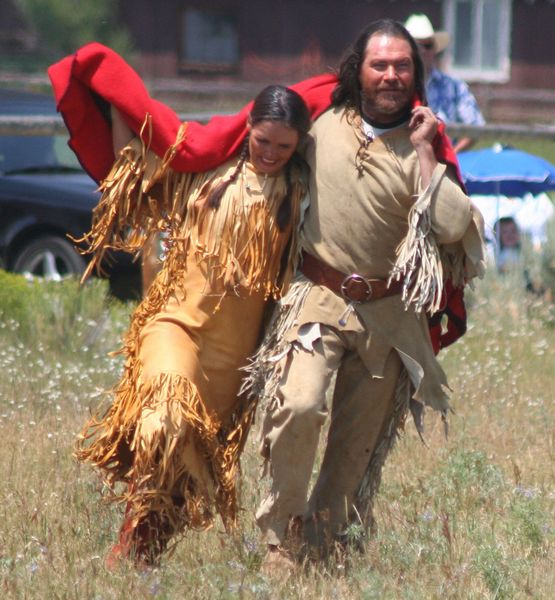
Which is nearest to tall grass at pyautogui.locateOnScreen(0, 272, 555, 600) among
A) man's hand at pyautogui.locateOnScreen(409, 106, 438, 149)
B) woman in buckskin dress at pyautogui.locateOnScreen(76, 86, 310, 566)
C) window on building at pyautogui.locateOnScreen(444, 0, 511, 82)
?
woman in buckskin dress at pyautogui.locateOnScreen(76, 86, 310, 566)

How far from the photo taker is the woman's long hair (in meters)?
4.26

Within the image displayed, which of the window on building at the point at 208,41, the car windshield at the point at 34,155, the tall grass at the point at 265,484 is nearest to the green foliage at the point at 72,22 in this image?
the window on building at the point at 208,41

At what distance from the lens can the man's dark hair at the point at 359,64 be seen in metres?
4.36

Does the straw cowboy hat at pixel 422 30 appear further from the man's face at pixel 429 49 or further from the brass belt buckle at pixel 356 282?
the brass belt buckle at pixel 356 282

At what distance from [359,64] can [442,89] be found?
458cm

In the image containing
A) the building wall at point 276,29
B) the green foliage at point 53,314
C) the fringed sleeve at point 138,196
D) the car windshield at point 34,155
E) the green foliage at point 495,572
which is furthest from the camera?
the building wall at point 276,29

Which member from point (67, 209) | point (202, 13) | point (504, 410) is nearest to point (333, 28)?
point (202, 13)

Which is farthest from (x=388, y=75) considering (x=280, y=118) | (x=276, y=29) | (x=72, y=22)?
(x=72, y=22)

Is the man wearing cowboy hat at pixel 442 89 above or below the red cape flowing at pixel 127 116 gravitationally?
below

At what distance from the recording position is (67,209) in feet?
32.4

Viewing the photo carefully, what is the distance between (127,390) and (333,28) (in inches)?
932

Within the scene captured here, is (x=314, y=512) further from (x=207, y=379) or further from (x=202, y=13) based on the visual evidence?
(x=202, y=13)

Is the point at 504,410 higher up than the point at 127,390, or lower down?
lower down

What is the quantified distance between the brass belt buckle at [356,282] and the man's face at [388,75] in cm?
52
